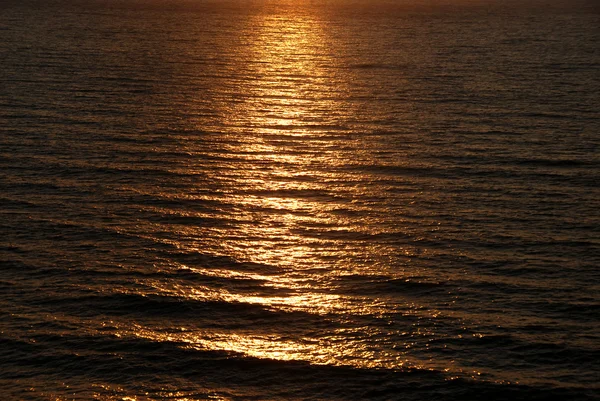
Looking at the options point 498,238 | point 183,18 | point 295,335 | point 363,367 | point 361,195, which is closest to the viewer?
point 363,367

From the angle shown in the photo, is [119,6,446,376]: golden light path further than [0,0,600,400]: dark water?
Yes

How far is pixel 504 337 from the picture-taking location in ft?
31.5

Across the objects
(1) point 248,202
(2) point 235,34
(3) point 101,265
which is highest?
(2) point 235,34

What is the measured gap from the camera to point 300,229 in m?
12.9

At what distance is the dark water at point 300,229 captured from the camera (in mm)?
9102

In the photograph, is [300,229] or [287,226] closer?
[300,229]

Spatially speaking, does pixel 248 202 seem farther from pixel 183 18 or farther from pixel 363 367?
pixel 183 18

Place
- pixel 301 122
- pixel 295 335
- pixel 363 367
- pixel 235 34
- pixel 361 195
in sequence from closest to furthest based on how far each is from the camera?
1. pixel 363 367
2. pixel 295 335
3. pixel 361 195
4. pixel 301 122
5. pixel 235 34

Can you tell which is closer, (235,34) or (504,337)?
(504,337)

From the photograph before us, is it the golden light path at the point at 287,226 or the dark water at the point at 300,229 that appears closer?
the dark water at the point at 300,229

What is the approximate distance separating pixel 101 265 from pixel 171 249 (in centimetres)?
101

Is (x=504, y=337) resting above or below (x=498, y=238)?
below

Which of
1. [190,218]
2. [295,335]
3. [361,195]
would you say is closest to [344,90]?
[361,195]

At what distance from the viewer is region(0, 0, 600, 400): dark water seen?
9102 mm
